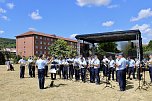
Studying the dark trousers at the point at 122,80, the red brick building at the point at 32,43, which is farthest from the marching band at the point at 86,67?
the red brick building at the point at 32,43

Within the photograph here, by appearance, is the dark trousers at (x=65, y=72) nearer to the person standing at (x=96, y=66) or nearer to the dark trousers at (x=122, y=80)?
the person standing at (x=96, y=66)

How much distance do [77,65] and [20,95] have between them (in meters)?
5.91

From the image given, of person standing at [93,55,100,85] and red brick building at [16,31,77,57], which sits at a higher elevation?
red brick building at [16,31,77,57]

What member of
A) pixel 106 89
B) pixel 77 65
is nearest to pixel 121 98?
pixel 106 89

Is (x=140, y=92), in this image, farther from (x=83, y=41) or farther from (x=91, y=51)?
(x=91, y=51)

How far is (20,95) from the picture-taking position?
12.4 m

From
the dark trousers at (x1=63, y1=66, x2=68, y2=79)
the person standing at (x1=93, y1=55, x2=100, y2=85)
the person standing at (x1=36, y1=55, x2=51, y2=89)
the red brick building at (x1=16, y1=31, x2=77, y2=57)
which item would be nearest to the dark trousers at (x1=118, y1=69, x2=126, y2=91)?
the person standing at (x1=93, y1=55, x2=100, y2=85)

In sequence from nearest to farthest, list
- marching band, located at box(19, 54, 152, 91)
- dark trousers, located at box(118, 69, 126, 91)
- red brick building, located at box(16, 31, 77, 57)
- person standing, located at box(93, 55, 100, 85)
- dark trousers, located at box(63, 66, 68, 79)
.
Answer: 1. dark trousers, located at box(118, 69, 126, 91)
2. marching band, located at box(19, 54, 152, 91)
3. person standing, located at box(93, 55, 100, 85)
4. dark trousers, located at box(63, 66, 68, 79)
5. red brick building, located at box(16, 31, 77, 57)

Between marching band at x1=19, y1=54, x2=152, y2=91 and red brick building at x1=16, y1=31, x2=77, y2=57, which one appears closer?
marching band at x1=19, y1=54, x2=152, y2=91

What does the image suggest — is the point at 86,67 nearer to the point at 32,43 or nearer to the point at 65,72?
the point at 65,72

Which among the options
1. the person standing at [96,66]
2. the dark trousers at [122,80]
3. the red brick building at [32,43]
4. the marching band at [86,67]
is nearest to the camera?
the dark trousers at [122,80]

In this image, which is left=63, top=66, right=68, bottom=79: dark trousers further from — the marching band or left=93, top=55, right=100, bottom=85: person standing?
left=93, top=55, right=100, bottom=85: person standing

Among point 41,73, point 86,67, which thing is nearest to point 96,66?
point 86,67

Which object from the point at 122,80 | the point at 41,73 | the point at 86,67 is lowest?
the point at 122,80
